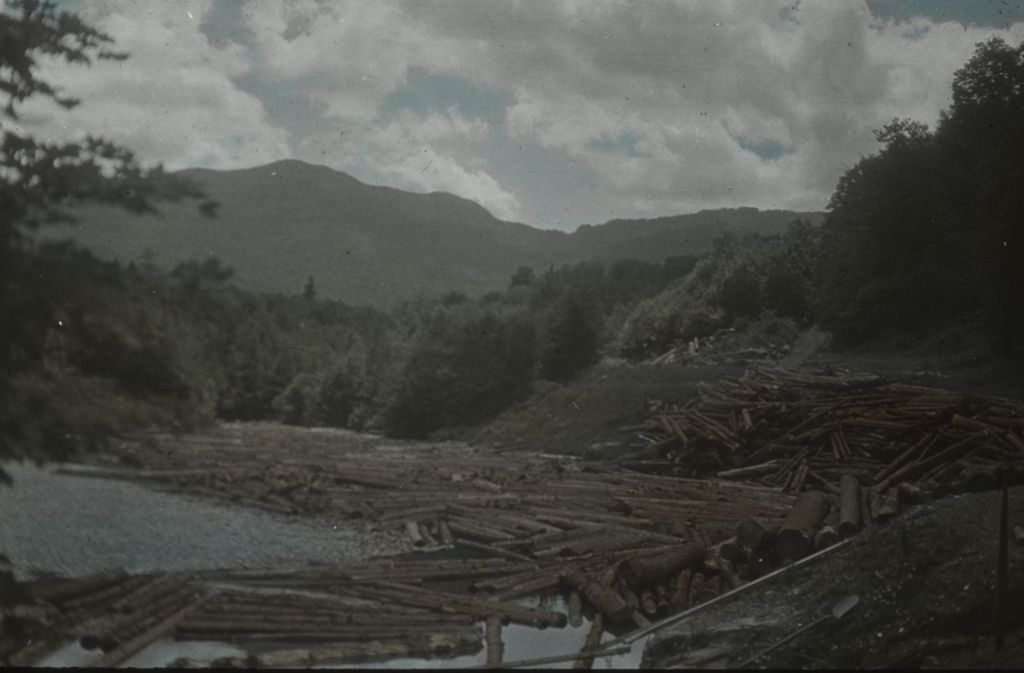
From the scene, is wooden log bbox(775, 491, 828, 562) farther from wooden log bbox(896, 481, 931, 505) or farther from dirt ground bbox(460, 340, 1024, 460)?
dirt ground bbox(460, 340, 1024, 460)

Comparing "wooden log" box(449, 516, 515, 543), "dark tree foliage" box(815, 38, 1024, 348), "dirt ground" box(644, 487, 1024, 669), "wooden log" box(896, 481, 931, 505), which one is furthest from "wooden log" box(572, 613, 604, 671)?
"dark tree foliage" box(815, 38, 1024, 348)

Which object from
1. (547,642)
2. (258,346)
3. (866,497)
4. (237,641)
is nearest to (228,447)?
(258,346)

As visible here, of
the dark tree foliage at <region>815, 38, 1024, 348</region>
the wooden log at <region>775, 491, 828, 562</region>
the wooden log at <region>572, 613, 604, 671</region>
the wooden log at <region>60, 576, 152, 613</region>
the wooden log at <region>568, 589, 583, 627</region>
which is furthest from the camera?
the dark tree foliage at <region>815, 38, 1024, 348</region>

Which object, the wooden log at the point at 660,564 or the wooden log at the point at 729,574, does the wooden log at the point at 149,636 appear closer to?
the wooden log at the point at 660,564

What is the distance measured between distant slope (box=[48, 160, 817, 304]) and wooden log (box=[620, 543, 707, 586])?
283 centimetres

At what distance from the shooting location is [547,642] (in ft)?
18.4

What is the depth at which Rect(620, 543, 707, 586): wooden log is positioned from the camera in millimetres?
6473

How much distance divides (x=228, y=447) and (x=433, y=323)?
215cm

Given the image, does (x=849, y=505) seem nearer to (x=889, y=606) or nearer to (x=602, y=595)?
(x=889, y=606)

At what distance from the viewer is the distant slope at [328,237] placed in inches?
194

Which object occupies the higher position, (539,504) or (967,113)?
(967,113)

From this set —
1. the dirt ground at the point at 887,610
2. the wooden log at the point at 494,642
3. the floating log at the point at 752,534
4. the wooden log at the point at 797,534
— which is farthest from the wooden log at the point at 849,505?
the wooden log at the point at 494,642

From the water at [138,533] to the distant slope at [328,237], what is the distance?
5.27 ft

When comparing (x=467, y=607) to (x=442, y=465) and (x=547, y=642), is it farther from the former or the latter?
(x=442, y=465)
